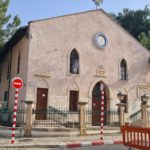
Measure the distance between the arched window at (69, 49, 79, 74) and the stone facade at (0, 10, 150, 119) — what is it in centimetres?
26

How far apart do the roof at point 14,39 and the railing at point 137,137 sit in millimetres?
13902

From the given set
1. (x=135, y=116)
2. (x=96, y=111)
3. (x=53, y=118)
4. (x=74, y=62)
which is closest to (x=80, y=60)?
(x=74, y=62)

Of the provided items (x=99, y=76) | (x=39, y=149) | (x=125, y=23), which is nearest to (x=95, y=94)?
(x=99, y=76)

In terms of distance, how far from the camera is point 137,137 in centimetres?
876

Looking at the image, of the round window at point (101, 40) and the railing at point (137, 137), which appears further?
the round window at point (101, 40)

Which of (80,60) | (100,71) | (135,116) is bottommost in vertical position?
(135,116)

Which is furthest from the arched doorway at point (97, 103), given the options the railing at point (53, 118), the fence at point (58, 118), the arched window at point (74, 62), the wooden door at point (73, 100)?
the railing at point (53, 118)

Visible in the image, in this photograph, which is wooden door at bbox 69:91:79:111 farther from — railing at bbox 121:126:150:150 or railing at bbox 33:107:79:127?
railing at bbox 121:126:150:150

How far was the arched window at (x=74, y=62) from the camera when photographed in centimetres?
2209

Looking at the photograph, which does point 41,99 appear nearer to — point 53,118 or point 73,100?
point 53,118

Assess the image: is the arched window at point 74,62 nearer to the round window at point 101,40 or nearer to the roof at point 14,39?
the round window at point 101,40

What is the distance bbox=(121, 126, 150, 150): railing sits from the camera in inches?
327

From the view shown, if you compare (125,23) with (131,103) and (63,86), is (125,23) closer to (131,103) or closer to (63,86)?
(131,103)

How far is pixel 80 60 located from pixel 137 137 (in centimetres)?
1424
